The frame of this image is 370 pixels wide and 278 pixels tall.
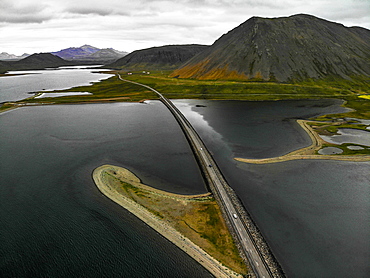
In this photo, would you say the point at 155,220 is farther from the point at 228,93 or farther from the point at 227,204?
the point at 228,93

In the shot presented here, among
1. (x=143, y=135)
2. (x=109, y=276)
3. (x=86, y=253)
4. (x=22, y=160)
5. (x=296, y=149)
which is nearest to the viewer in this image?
(x=109, y=276)

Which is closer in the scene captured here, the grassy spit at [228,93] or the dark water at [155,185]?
the dark water at [155,185]

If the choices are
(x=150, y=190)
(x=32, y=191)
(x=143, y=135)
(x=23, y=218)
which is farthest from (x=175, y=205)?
(x=143, y=135)

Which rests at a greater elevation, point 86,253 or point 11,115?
point 11,115

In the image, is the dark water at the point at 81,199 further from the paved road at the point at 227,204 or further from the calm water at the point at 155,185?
the paved road at the point at 227,204

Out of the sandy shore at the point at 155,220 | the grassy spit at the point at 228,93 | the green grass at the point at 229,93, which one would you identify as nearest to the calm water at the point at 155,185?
the sandy shore at the point at 155,220

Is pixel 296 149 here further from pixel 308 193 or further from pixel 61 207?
pixel 61 207
